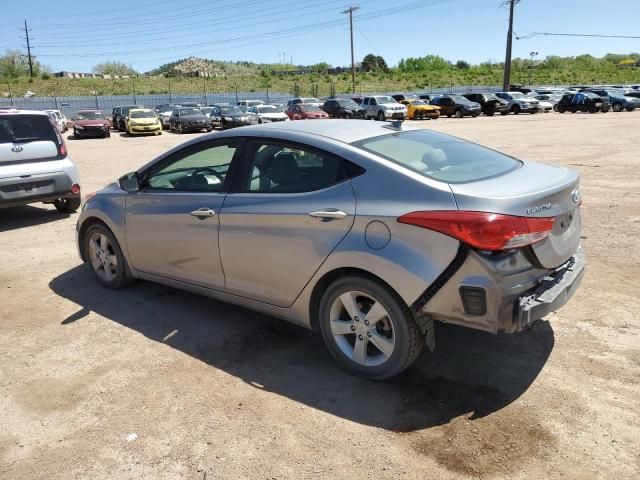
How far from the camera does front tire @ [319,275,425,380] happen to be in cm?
324

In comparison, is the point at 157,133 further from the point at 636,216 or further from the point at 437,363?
the point at 437,363

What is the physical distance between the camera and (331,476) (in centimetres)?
267

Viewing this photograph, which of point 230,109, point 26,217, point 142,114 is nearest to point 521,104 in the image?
point 230,109

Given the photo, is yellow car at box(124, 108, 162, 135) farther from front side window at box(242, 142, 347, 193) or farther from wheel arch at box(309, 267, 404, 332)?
wheel arch at box(309, 267, 404, 332)

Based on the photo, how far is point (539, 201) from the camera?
3111 mm

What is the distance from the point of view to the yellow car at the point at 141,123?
29.2 meters

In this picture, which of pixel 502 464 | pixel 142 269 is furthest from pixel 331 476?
pixel 142 269

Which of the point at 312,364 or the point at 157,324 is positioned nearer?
the point at 312,364

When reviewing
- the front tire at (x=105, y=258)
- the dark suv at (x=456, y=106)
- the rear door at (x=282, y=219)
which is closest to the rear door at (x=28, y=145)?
the front tire at (x=105, y=258)

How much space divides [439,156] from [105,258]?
3410mm

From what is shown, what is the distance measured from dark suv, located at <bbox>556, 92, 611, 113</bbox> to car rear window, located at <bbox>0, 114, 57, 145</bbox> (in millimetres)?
38265

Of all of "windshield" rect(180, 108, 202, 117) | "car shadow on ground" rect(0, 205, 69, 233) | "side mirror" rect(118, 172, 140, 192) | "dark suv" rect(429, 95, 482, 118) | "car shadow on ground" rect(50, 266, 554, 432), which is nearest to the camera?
"car shadow on ground" rect(50, 266, 554, 432)

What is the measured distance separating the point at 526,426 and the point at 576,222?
141 centimetres

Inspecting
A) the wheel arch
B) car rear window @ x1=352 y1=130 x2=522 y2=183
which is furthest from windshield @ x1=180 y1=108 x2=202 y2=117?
the wheel arch
